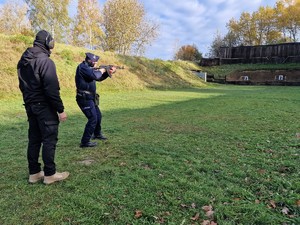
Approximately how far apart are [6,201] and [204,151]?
351cm

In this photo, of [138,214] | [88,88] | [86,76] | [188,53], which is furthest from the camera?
[188,53]

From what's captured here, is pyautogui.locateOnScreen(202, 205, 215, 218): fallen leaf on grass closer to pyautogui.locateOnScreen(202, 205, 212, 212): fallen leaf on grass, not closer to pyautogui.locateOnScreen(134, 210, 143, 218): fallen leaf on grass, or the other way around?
pyautogui.locateOnScreen(202, 205, 212, 212): fallen leaf on grass

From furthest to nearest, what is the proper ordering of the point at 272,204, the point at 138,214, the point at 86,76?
the point at 86,76 < the point at 272,204 < the point at 138,214

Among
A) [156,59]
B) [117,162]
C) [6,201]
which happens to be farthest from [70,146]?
[156,59]

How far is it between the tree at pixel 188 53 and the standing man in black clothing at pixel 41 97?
2043 inches

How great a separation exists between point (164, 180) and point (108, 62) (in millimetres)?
20586

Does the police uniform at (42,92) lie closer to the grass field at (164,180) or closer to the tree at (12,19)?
the grass field at (164,180)

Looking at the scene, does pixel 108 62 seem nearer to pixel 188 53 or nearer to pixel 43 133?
pixel 43 133

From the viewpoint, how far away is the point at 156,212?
289 cm

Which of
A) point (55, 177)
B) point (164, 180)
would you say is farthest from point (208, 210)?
point (55, 177)

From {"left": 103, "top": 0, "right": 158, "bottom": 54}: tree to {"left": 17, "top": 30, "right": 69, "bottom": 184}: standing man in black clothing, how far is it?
111ft

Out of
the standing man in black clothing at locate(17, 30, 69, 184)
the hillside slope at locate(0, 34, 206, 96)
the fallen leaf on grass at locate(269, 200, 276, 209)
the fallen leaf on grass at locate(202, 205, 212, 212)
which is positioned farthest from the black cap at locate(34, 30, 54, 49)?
the hillside slope at locate(0, 34, 206, 96)

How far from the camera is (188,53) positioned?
191 feet

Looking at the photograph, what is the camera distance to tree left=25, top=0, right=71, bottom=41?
3334cm
